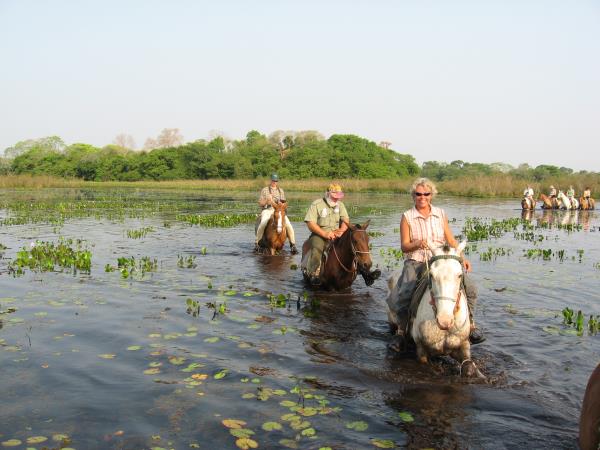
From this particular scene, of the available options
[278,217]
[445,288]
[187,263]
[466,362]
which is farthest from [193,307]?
[278,217]

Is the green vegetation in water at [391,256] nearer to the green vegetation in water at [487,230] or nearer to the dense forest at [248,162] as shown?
the green vegetation in water at [487,230]

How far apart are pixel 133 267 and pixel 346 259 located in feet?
20.0

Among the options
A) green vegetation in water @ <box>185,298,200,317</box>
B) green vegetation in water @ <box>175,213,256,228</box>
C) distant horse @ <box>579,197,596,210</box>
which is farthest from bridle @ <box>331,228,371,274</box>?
distant horse @ <box>579,197,596,210</box>

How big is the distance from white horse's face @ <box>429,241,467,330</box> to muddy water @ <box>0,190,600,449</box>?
3.44 ft

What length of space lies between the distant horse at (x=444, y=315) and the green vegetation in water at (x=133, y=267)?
8289mm

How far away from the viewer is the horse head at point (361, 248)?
10.2m

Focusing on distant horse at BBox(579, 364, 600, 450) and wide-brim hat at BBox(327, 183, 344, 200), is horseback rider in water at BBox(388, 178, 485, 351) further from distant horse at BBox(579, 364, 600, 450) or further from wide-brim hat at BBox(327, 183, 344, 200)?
wide-brim hat at BBox(327, 183, 344, 200)

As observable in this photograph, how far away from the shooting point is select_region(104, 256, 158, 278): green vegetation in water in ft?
43.5

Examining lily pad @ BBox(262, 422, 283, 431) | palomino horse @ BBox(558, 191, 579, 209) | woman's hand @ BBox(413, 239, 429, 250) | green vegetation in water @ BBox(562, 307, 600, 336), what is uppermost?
palomino horse @ BBox(558, 191, 579, 209)

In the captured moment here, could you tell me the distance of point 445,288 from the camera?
6039 millimetres

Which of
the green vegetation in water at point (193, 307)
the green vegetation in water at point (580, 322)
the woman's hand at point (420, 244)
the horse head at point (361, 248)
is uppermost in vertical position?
the woman's hand at point (420, 244)

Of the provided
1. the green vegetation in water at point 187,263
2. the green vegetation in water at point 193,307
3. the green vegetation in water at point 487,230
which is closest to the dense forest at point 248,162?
the green vegetation in water at point 487,230

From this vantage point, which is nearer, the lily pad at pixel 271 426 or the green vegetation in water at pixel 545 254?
the lily pad at pixel 271 426

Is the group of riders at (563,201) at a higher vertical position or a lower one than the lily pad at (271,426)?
higher
